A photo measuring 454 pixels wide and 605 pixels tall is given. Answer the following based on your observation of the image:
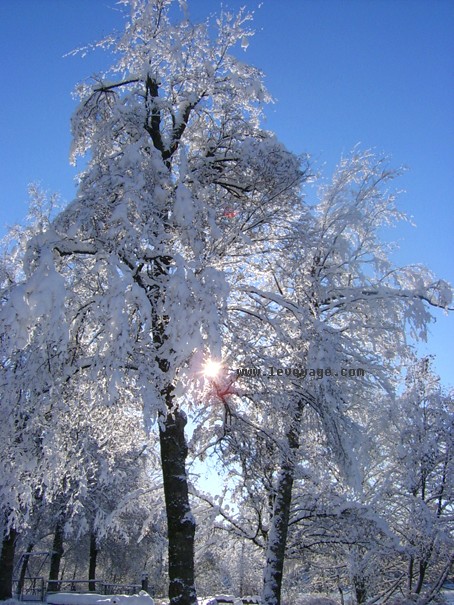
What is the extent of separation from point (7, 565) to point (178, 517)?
46.9 ft

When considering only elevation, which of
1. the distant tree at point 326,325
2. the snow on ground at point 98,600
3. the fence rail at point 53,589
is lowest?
the fence rail at point 53,589

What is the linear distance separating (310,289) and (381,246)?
354 cm

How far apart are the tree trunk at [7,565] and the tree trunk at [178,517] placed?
42.6ft

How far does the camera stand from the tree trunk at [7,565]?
696 inches

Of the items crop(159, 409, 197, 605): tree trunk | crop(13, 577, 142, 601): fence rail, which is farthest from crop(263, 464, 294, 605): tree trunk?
crop(13, 577, 142, 601): fence rail

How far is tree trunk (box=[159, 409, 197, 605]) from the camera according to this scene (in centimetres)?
689

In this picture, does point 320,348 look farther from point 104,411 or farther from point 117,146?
point 117,146

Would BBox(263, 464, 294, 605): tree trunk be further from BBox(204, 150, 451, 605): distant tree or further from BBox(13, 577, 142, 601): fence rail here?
BBox(13, 577, 142, 601): fence rail

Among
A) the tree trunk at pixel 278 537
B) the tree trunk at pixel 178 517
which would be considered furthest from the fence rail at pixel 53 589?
the tree trunk at pixel 178 517

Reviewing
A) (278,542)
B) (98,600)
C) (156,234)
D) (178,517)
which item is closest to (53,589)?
(98,600)

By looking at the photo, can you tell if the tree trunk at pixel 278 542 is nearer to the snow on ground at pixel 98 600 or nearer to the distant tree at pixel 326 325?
the distant tree at pixel 326 325

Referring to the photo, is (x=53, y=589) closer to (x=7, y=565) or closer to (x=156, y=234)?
(x=7, y=565)

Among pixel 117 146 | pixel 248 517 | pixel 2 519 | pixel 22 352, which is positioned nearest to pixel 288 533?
pixel 248 517

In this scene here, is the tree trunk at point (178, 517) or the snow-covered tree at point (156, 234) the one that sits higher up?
the snow-covered tree at point (156, 234)
